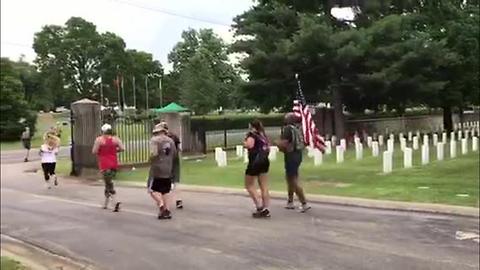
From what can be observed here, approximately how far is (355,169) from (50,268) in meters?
11.8

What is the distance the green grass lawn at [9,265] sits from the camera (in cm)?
799

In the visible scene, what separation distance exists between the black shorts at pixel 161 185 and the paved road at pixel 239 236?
0.52 metres

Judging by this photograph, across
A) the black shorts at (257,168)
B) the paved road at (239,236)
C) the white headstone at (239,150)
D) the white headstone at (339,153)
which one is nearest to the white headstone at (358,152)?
the white headstone at (339,153)

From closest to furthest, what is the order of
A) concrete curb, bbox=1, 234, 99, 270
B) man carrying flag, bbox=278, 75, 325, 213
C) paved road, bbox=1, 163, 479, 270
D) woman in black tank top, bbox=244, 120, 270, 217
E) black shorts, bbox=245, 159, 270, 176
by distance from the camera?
1. paved road, bbox=1, 163, 479, 270
2. concrete curb, bbox=1, 234, 99, 270
3. man carrying flag, bbox=278, 75, 325, 213
4. woman in black tank top, bbox=244, 120, 270, 217
5. black shorts, bbox=245, 159, 270, 176

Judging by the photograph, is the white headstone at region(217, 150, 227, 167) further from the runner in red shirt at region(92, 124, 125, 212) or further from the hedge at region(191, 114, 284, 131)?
the hedge at region(191, 114, 284, 131)

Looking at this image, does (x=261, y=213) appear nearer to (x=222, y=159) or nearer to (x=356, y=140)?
(x=222, y=159)

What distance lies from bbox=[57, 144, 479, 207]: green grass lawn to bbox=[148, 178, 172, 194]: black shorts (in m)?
4.30

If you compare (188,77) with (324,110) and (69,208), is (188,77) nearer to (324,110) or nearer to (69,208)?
(324,110)

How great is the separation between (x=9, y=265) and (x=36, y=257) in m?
1.02

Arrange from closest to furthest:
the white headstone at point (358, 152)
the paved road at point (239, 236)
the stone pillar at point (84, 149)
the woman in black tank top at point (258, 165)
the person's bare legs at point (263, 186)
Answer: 1. the paved road at point (239, 236)
2. the woman in black tank top at point (258, 165)
3. the person's bare legs at point (263, 186)
4. the stone pillar at point (84, 149)
5. the white headstone at point (358, 152)

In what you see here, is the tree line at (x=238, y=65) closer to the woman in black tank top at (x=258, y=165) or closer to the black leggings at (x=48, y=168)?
the woman in black tank top at (x=258, y=165)

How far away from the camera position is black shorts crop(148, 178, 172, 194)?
11945mm

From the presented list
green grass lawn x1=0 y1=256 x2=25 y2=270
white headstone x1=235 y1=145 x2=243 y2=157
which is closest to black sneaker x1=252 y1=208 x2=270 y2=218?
green grass lawn x1=0 y1=256 x2=25 y2=270

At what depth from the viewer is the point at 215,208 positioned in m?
13.5
